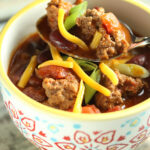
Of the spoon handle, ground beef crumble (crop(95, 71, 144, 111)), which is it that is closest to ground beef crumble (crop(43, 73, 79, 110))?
ground beef crumble (crop(95, 71, 144, 111))

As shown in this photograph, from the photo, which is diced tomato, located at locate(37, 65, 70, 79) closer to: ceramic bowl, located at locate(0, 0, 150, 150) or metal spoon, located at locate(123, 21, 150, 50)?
ceramic bowl, located at locate(0, 0, 150, 150)

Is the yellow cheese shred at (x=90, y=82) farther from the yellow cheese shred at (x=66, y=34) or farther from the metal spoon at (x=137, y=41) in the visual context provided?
the metal spoon at (x=137, y=41)

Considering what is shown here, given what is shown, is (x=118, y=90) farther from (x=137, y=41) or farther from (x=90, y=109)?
(x=137, y=41)

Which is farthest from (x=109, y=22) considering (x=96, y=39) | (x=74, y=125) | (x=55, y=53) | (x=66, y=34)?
(x=74, y=125)

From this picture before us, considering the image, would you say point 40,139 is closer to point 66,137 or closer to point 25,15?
point 66,137

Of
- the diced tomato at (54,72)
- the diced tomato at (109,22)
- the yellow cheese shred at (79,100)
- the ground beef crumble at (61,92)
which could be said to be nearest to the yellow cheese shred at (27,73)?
the diced tomato at (54,72)
